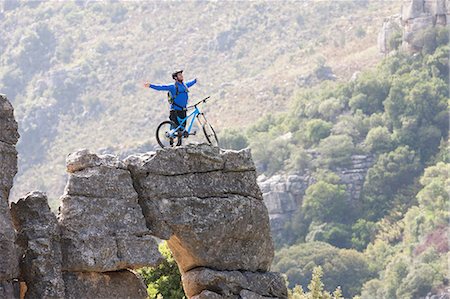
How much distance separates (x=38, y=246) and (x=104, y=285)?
2.12 metres

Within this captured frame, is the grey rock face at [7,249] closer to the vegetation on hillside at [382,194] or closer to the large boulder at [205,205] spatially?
the large boulder at [205,205]

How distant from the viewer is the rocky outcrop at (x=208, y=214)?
3938 centimetres

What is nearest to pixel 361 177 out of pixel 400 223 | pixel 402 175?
pixel 402 175

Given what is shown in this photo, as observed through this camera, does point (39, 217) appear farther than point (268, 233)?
No

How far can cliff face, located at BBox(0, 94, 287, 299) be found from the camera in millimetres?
37188

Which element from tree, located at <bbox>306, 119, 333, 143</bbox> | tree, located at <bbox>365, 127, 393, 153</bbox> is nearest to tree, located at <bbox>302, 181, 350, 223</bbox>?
tree, located at <bbox>365, 127, 393, 153</bbox>

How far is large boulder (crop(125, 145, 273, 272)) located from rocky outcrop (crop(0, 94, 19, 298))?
3.19m

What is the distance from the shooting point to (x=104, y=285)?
126 feet

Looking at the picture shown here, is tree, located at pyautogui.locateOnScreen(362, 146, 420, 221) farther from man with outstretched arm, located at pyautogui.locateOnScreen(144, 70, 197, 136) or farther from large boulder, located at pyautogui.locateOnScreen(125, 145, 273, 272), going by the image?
large boulder, located at pyautogui.locateOnScreen(125, 145, 273, 272)

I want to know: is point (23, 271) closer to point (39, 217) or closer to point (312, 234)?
point (39, 217)

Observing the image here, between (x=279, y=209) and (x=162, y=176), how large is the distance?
14321 cm

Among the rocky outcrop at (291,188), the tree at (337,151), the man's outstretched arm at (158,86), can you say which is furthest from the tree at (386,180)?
the man's outstretched arm at (158,86)

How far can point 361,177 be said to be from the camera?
189125 millimetres

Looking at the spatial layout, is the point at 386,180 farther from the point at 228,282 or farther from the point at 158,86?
the point at 158,86
